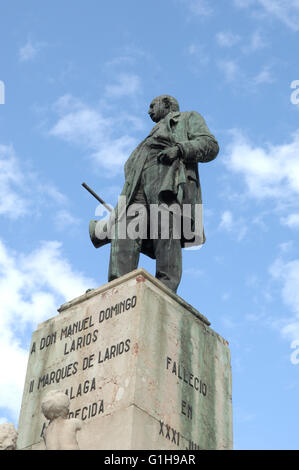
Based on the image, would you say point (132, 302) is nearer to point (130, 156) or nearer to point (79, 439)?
point (79, 439)

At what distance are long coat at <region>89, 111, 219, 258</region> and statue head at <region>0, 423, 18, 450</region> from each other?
10.7 feet

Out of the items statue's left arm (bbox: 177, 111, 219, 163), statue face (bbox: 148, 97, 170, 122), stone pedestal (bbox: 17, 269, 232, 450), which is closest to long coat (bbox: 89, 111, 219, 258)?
statue's left arm (bbox: 177, 111, 219, 163)

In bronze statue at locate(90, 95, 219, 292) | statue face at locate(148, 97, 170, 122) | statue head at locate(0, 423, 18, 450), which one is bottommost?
statue head at locate(0, 423, 18, 450)

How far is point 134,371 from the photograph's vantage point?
816 centimetres

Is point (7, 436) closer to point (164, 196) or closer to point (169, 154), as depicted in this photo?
point (164, 196)

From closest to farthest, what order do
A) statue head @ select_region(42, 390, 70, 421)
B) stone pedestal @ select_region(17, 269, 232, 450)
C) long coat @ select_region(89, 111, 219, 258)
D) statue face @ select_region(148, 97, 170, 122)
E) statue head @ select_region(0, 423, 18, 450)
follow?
statue head @ select_region(42, 390, 70, 421)
statue head @ select_region(0, 423, 18, 450)
stone pedestal @ select_region(17, 269, 232, 450)
long coat @ select_region(89, 111, 219, 258)
statue face @ select_region(148, 97, 170, 122)

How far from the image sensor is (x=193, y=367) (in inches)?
356

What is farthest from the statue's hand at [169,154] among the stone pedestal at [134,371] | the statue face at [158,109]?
the stone pedestal at [134,371]

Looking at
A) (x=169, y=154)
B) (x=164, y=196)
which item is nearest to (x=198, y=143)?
(x=169, y=154)

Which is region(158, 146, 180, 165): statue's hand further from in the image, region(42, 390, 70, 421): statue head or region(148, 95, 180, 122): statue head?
region(42, 390, 70, 421): statue head

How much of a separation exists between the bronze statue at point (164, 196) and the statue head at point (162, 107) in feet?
1.05

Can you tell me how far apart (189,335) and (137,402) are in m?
1.45

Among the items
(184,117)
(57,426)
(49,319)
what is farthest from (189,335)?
(184,117)

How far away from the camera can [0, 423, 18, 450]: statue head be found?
7797 millimetres
